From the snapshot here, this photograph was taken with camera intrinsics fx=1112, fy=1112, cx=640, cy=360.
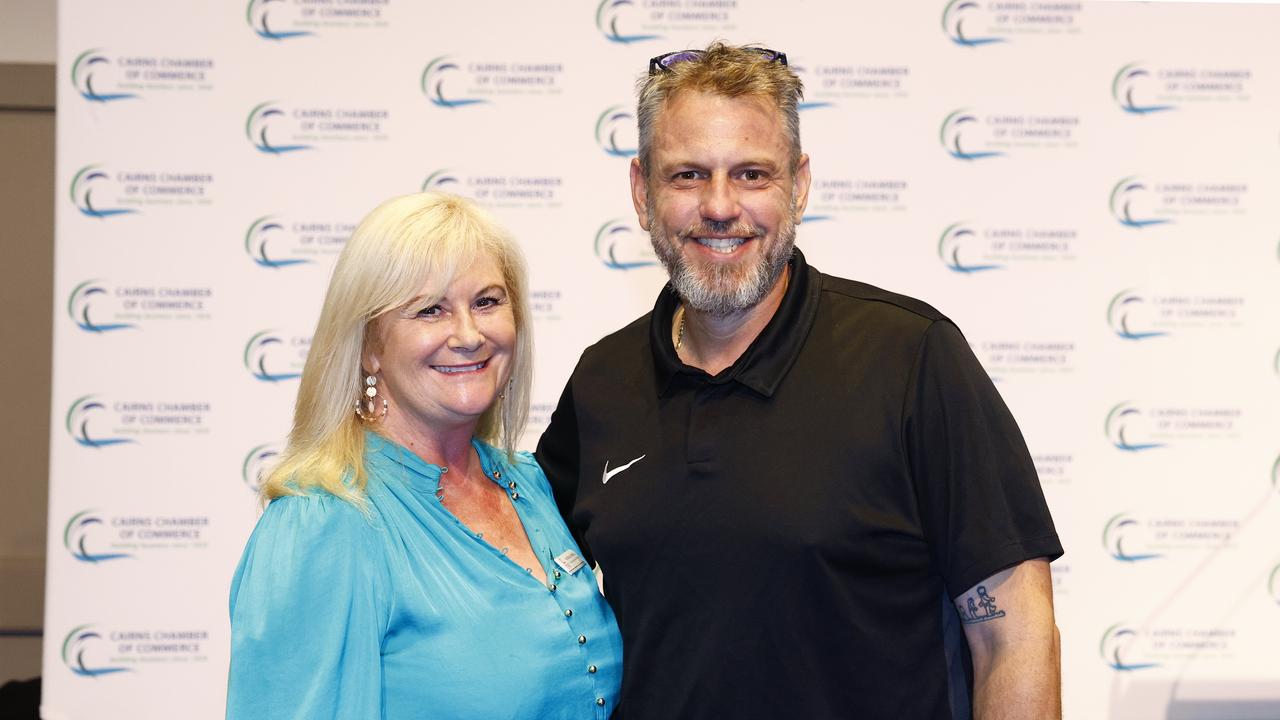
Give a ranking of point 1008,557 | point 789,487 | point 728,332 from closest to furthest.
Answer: point 1008,557 → point 789,487 → point 728,332

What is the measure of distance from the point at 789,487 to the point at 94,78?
3200 millimetres

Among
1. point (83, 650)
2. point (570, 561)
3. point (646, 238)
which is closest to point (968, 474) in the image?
point (570, 561)

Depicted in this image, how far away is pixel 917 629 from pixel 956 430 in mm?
380

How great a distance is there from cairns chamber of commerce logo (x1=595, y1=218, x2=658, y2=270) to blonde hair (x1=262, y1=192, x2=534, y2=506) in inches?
71.8

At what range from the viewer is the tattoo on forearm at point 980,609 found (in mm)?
1945

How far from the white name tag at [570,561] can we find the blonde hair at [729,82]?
810 millimetres

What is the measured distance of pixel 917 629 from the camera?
2.02 metres

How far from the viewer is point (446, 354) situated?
6.99 ft

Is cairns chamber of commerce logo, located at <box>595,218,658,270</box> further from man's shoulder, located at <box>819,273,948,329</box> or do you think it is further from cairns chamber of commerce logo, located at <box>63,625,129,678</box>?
cairns chamber of commerce logo, located at <box>63,625,129,678</box>

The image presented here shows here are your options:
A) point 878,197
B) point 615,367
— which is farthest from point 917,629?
point 878,197

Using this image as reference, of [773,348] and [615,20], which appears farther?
[615,20]

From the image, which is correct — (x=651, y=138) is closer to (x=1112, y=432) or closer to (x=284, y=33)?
(x=284, y=33)

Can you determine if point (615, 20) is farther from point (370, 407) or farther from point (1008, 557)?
point (1008, 557)

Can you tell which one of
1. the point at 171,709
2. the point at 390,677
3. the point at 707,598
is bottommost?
the point at 171,709
